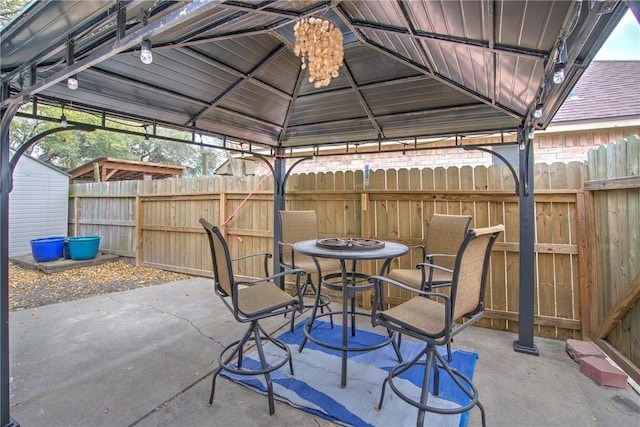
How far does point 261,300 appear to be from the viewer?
2.12 meters

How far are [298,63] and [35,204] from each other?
26.4 feet

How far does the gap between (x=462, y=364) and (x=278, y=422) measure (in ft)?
5.14

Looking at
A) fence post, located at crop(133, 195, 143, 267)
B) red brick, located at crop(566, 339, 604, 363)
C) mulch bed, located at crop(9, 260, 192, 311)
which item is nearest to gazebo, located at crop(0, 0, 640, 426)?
red brick, located at crop(566, 339, 604, 363)

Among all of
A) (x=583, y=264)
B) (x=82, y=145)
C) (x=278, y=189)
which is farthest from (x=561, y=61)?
(x=82, y=145)

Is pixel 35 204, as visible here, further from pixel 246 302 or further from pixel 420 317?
pixel 420 317

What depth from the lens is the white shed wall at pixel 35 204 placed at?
673cm

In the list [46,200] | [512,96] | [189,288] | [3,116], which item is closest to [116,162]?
[46,200]

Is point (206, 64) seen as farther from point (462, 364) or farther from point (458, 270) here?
point (462, 364)

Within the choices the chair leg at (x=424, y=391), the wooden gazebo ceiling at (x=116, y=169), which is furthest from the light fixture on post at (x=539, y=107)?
the wooden gazebo ceiling at (x=116, y=169)

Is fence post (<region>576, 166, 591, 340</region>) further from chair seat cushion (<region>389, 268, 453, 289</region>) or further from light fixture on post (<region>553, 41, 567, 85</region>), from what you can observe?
Result: light fixture on post (<region>553, 41, 567, 85</region>)

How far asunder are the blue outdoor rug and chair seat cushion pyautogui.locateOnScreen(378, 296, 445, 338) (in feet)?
2.01

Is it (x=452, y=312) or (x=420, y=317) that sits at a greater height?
(x=452, y=312)

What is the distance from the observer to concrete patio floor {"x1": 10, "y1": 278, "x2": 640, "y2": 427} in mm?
1811

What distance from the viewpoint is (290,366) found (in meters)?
2.23
